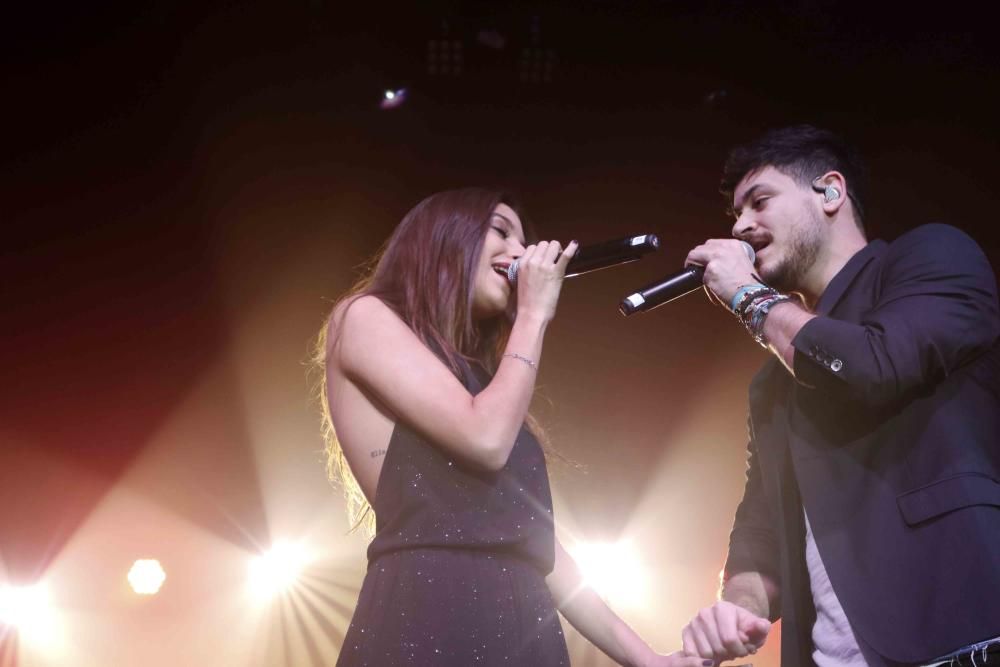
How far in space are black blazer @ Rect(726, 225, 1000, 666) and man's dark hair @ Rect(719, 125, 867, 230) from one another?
0.44 m

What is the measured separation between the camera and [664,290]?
1.68m

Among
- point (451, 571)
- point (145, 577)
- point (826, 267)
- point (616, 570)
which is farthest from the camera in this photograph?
point (616, 570)

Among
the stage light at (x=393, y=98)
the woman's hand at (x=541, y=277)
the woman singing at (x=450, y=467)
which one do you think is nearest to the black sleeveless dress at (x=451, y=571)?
the woman singing at (x=450, y=467)

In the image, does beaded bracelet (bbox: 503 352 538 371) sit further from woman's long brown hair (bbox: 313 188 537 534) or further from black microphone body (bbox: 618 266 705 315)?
black microphone body (bbox: 618 266 705 315)

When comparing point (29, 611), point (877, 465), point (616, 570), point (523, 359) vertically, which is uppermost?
point (523, 359)

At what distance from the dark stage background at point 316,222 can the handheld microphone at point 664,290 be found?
1.71 metres

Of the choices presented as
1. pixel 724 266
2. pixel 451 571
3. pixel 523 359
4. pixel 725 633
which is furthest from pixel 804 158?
pixel 451 571

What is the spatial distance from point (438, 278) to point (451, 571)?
0.61m

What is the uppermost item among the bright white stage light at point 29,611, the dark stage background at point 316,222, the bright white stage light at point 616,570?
the dark stage background at point 316,222

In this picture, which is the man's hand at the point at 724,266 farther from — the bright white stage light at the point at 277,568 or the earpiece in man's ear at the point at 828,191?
the bright white stage light at the point at 277,568

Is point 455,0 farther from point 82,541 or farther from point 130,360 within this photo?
point 82,541

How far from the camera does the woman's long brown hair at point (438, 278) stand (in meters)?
1.55

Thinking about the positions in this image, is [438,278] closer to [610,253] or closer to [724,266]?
[610,253]

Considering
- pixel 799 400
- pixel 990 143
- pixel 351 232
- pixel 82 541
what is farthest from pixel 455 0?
pixel 82 541
